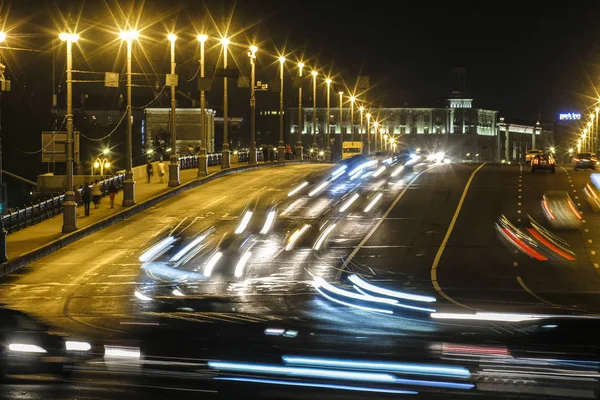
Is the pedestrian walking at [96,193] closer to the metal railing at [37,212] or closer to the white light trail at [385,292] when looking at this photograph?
the metal railing at [37,212]

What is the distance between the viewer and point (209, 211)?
46531 mm

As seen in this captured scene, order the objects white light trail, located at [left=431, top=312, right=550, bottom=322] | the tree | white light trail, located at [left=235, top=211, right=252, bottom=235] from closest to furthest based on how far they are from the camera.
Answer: white light trail, located at [left=431, top=312, right=550, bottom=322] → white light trail, located at [left=235, top=211, right=252, bottom=235] → the tree

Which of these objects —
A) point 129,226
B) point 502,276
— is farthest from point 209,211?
point 502,276

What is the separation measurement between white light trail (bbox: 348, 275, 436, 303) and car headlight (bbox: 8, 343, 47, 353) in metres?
10.8

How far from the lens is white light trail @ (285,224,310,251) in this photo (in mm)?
36806

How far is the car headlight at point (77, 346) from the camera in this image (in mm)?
17969

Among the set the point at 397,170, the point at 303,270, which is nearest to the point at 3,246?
the point at 303,270

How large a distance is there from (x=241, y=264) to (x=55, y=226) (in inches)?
474

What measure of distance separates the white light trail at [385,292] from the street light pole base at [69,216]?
43.4ft

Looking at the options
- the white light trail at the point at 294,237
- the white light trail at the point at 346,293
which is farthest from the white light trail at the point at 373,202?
the white light trail at the point at 346,293

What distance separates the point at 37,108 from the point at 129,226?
93581 mm

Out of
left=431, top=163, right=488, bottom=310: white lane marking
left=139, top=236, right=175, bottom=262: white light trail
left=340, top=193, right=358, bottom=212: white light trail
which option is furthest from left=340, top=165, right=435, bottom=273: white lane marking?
left=139, top=236, right=175, bottom=262: white light trail

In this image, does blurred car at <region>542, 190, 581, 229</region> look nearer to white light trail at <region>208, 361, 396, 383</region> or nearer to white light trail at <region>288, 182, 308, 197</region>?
white light trail at <region>288, 182, 308, 197</region>

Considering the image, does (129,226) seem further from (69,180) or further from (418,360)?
(418,360)
